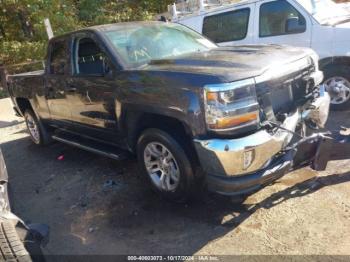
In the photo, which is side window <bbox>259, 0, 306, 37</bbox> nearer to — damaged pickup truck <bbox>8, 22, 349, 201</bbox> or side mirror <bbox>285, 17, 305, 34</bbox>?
side mirror <bbox>285, 17, 305, 34</bbox>

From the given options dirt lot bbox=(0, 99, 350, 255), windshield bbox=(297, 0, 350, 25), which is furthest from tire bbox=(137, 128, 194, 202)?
windshield bbox=(297, 0, 350, 25)

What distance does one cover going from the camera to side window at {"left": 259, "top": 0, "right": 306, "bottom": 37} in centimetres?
626

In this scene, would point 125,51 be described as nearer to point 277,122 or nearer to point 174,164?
point 174,164

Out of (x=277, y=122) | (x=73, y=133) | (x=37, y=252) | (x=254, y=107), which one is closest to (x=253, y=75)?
(x=254, y=107)

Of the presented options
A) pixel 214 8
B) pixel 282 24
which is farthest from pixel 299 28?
pixel 214 8

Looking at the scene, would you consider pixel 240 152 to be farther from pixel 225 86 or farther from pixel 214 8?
pixel 214 8

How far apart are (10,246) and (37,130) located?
435cm

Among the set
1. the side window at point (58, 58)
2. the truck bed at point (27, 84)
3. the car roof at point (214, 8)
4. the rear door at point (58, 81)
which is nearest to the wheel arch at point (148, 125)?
the rear door at point (58, 81)

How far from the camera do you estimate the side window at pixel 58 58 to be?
5215 millimetres

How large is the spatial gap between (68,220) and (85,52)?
6.67 feet

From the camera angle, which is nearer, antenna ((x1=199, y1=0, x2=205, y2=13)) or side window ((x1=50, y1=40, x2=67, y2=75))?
side window ((x1=50, y1=40, x2=67, y2=75))

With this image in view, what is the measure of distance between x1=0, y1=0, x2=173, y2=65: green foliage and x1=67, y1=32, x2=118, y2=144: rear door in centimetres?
1107

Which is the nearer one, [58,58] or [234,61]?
[234,61]

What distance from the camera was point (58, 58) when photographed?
543 centimetres
